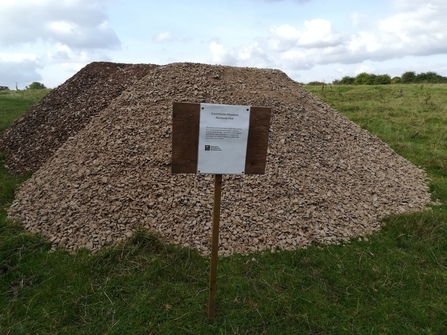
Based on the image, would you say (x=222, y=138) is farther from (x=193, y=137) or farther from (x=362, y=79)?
(x=362, y=79)

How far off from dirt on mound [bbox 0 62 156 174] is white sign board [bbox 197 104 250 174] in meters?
4.70

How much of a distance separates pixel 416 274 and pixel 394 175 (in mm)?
2476

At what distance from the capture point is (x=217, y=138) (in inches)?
96.7

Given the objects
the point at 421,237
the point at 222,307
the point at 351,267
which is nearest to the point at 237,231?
the point at 222,307

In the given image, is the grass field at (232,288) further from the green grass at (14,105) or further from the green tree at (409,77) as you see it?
the green tree at (409,77)

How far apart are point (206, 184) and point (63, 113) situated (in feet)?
14.5

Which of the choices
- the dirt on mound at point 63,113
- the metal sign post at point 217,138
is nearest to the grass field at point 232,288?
the metal sign post at point 217,138

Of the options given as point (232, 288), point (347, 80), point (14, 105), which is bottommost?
point (232, 288)

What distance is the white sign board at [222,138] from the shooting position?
2408mm

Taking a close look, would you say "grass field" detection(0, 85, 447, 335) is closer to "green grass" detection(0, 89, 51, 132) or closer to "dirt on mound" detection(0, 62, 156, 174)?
"dirt on mound" detection(0, 62, 156, 174)

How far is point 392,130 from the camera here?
888 cm

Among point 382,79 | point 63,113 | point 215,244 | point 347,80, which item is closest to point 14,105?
point 63,113

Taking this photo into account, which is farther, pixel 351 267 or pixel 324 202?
pixel 324 202

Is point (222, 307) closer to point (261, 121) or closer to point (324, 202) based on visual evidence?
point (261, 121)
